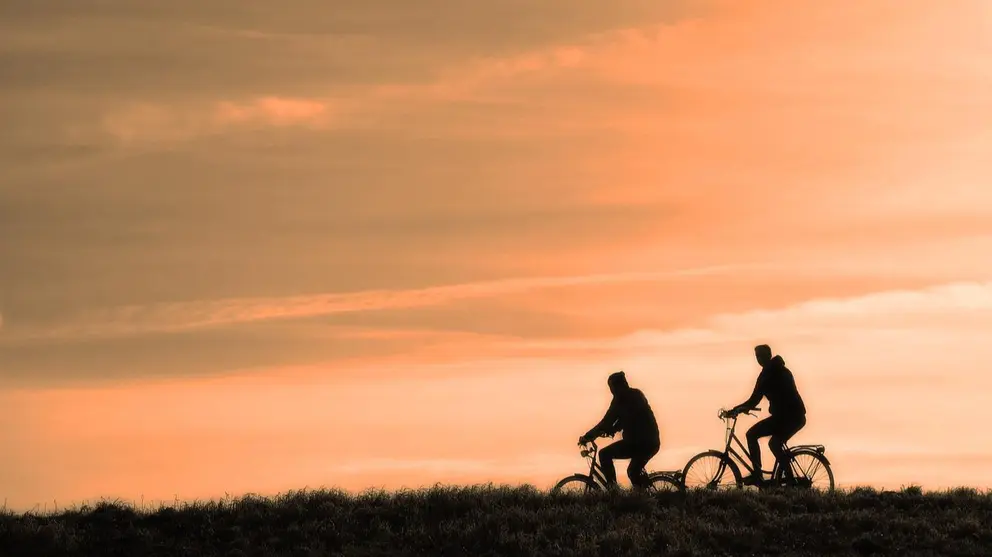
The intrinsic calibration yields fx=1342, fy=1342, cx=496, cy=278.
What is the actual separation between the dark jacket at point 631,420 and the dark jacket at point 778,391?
1742 millimetres

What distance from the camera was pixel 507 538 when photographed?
21.1 metres

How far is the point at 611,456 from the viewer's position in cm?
2362

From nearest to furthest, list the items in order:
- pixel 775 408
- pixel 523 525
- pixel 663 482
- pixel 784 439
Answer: pixel 523 525, pixel 775 408, pixel 784 439, pixel 663 482

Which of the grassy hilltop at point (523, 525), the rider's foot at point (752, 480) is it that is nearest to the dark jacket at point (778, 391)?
the rider's foot at point (752, 480)

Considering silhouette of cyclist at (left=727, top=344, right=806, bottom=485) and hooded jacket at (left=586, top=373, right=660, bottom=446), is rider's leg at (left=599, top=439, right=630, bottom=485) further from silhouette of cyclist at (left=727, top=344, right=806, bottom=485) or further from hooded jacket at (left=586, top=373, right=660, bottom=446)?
silhouette of cyclist at (left=727, top=344, right=806, bottom=485)

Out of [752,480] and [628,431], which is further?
[752,480]

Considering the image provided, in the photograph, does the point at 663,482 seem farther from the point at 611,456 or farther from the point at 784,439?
the point at 784,439

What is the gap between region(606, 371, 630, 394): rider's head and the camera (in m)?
23.5

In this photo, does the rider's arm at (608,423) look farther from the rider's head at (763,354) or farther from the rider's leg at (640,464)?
the rider's head at (763,354)

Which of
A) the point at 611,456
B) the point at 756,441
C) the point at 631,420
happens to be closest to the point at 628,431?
the point at 631,420

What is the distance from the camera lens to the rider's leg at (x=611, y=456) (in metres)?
23.5

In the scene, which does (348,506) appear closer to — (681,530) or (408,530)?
(408,530)

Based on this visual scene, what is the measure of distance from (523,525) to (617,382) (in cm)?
326

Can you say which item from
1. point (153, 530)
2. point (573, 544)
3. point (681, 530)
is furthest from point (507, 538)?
point (153, 530)
